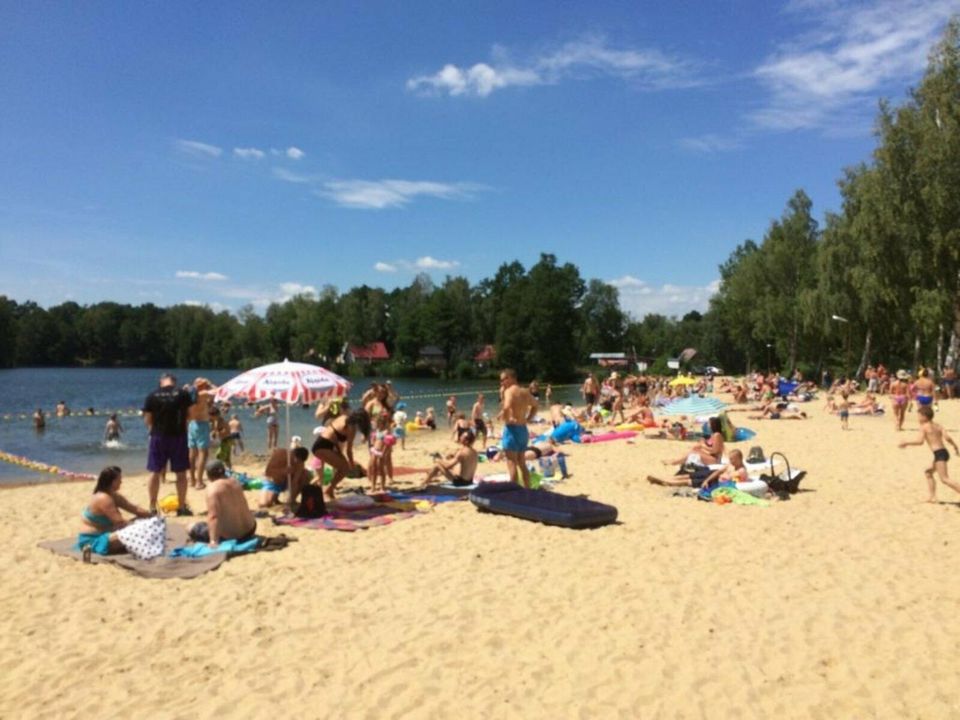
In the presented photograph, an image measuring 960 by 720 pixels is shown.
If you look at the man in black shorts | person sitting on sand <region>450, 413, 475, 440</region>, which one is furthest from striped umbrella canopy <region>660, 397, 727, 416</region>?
the man in black shorts

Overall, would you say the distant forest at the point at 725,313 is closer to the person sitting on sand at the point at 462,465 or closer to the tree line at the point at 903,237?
the tree line at the point at 903,237

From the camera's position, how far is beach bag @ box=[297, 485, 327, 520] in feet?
26.6

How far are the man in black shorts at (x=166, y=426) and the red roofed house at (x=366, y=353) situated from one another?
65.2 meters

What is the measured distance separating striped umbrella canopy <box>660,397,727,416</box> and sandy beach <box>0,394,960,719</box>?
697 centimetres

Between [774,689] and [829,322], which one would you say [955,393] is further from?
[774,689]

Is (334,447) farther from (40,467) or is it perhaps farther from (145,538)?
(40,467)

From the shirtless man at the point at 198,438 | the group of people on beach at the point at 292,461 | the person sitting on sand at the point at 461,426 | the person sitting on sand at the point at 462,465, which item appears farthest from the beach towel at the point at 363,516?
the shirtless man at the point at 198,438

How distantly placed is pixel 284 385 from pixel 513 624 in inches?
152

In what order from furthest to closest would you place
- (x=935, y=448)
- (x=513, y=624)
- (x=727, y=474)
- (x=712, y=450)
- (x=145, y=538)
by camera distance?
(x=712, y=450)
(x=727, y=474)
(x=935, y=448)
(x=145, y=538)
(x=513, y=624)

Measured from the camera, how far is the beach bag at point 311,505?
812 cm

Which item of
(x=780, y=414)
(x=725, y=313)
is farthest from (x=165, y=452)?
(x=725, y=313)

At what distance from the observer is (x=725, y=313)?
2206 inches

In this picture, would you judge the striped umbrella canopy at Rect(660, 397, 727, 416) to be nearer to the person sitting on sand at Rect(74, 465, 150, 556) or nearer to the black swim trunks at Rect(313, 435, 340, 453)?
the black swim trunks at Rect(313, 435, 340, 453)

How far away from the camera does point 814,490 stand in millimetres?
9617
